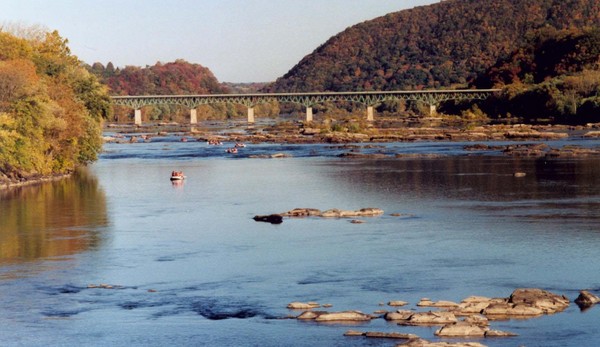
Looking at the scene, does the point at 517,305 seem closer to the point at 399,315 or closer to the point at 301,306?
the point at 399,315

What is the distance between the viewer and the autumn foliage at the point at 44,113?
9025 centimetres

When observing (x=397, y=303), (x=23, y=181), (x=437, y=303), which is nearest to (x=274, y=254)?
(x=397, y=303)

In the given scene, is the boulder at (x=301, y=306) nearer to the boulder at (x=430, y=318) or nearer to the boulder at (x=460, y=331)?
the boulder at (x=430, y=318)

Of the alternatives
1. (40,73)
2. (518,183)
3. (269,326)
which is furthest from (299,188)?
(269,326)

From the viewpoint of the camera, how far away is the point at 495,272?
45.7 meters

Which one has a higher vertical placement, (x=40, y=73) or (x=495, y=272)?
(x=40, y=73)

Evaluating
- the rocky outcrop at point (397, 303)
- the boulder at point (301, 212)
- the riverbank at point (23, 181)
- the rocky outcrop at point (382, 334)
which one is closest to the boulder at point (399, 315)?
the rocky outcrop at point (397, 303)

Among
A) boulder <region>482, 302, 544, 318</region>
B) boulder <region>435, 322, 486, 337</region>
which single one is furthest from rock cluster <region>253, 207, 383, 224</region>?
boulder <region>435, 322, 486, 337</region>

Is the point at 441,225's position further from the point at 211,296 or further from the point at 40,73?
the point at 40,73

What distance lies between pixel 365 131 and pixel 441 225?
369 feet

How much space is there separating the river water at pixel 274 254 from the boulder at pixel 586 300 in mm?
892

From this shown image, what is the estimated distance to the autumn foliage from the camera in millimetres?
90250

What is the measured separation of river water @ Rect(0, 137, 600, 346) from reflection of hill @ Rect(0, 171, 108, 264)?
145 mm

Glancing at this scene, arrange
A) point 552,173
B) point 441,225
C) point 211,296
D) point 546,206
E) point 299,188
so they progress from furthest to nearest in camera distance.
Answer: point 552,173, point 299,188, point 546,206, point 441,225, point 211,296
